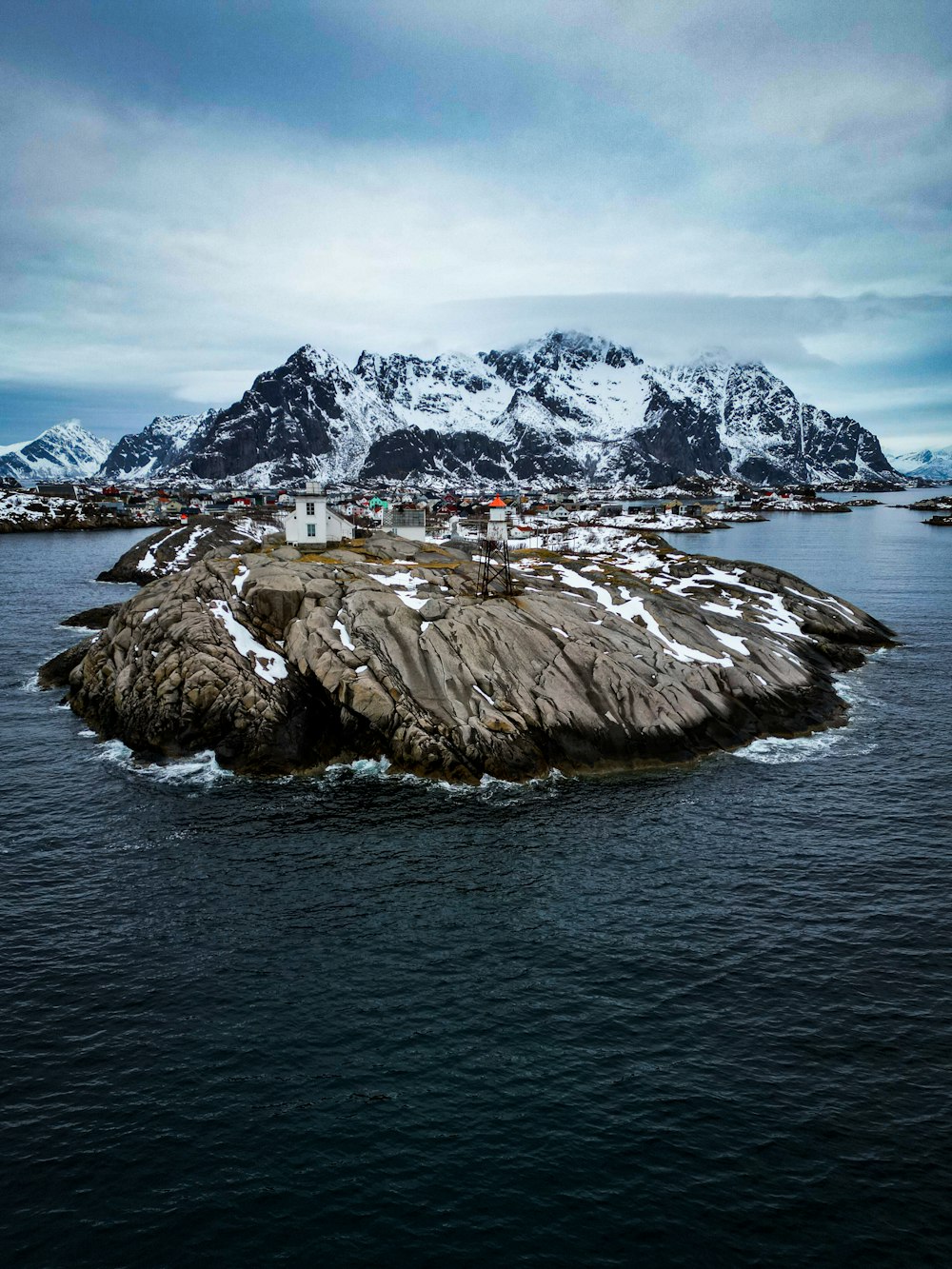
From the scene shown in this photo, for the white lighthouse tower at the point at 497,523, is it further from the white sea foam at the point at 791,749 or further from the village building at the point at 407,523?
the white sea foam at the point at 791,749

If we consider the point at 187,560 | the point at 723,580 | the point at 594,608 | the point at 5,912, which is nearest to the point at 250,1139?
the point at 5,912

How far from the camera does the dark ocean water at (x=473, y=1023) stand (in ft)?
67.6

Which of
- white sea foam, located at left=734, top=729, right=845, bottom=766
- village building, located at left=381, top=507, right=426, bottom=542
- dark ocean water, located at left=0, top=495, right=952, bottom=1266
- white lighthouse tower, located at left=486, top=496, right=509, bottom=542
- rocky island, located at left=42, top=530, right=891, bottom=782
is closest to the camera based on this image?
dark ocean water, located at left=0, top=495, right=952, bottom=1266

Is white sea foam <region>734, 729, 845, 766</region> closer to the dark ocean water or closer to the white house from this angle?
the dark ocean water

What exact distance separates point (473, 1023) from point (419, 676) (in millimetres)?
30491

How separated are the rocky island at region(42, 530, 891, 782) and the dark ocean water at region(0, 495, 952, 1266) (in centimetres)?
476

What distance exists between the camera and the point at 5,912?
34250 millimetres

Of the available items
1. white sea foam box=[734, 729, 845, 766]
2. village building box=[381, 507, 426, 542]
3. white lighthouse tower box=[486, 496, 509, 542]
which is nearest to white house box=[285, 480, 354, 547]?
village building box=[381, 507, 426, 542]

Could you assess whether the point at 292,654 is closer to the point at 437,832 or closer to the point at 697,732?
the point at 437,832

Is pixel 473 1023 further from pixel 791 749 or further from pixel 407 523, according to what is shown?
pixel 407 523

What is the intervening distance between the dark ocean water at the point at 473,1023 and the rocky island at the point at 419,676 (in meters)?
4.76

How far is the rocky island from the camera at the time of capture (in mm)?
52844

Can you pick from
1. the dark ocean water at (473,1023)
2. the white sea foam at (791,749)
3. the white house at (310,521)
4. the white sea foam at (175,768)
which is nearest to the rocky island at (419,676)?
the white sea foam at (175,768)

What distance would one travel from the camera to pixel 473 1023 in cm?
2775
